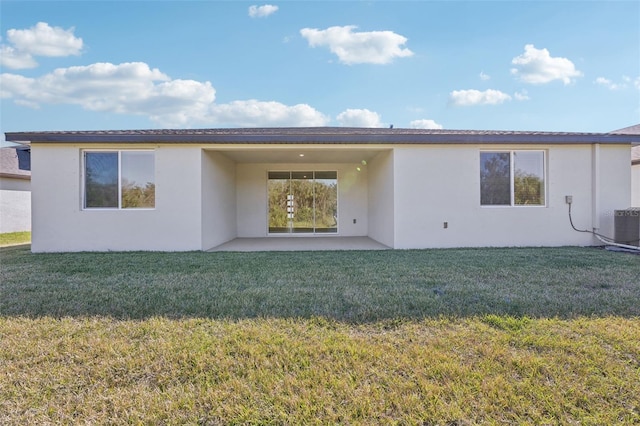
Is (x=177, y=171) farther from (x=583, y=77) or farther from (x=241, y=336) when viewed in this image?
(x=583, y=77)

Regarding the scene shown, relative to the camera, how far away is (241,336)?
2.77 meters

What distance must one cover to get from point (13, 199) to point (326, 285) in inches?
653

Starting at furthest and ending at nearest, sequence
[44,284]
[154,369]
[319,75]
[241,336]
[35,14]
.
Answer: [319,75] → [35,14] → [44,284] → [241,336] → [154,369]

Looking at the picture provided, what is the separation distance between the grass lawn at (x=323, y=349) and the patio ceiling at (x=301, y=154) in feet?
14.2

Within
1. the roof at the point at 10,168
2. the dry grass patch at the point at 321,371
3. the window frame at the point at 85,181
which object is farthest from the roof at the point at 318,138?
the roof at the point at 10,168

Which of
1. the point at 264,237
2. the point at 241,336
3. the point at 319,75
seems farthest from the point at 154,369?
the point at 319,75

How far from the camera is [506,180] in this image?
8.15 metres

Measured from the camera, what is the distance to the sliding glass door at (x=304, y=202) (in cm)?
1160

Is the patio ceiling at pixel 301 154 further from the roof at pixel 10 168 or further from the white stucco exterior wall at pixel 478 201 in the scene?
the roof at pixel 10 168

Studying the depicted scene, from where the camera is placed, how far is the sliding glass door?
38.1ft

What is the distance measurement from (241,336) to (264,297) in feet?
3.57

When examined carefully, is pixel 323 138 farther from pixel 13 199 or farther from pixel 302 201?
pixel 13 199

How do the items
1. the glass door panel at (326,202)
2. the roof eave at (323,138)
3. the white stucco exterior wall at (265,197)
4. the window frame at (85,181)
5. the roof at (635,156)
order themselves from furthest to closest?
the roof at (635,156)
the glass door panel at (326,202)
the white stucco exterior wall at (265,197)
the window frame at (85,181)
the roof eave at (323,138)

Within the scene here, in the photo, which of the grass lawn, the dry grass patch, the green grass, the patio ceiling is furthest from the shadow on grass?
the green grass
